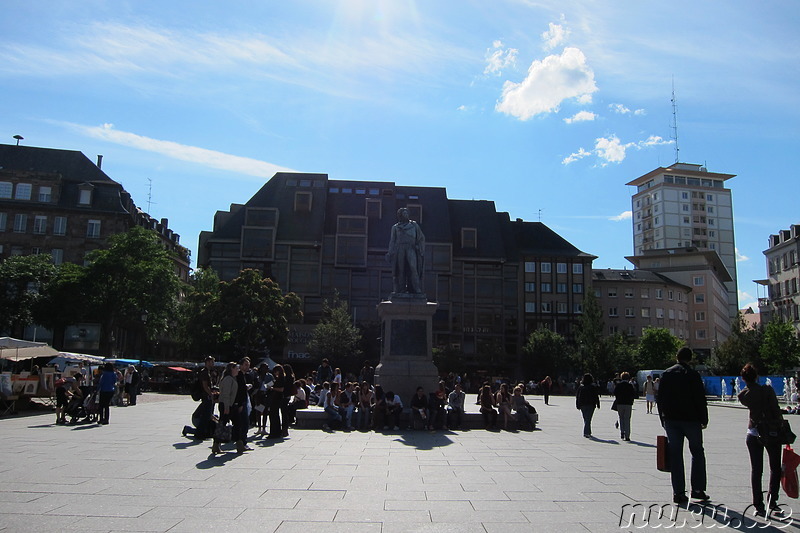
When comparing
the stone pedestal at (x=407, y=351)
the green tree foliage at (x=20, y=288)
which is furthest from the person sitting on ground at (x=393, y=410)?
the green tree foliage at (x=20, y=288)

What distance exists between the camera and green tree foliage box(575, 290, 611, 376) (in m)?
58.1

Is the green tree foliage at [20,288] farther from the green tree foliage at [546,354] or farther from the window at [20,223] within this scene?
the green tree foliage at [546,354]

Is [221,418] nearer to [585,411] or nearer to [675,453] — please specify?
[675,453]

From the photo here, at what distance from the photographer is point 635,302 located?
7975cm

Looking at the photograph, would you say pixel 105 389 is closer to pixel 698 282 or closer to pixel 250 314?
pixel 250 314

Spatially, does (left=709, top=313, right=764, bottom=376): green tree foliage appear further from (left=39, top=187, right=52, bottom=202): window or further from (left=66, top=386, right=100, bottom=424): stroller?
(left=39, top=187, right=52, bottom=202): window

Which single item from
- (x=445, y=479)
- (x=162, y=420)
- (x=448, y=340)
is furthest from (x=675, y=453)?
(x=448, y=340)

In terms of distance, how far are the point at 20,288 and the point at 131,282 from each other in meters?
8.28

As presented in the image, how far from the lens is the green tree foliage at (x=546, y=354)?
203 ft

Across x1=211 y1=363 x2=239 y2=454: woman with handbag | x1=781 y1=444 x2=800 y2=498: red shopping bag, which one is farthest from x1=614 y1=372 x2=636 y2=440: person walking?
x1=211 y1=363 x2=239 y2=454: woman with handbag

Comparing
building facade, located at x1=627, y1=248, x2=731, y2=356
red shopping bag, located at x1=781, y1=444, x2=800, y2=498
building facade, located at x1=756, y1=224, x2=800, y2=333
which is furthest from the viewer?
building facade, located at x1=627, y1=248, x2=731, y2=356

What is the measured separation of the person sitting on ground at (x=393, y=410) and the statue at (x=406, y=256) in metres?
3.62

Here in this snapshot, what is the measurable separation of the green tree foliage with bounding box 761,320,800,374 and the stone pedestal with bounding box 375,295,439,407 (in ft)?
141

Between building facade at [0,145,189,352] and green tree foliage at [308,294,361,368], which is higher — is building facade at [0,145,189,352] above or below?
above
